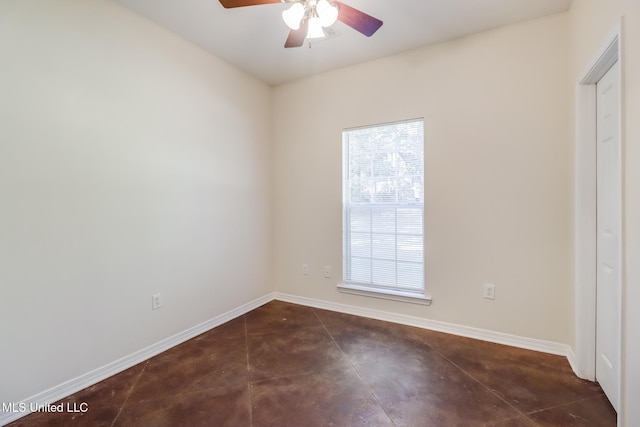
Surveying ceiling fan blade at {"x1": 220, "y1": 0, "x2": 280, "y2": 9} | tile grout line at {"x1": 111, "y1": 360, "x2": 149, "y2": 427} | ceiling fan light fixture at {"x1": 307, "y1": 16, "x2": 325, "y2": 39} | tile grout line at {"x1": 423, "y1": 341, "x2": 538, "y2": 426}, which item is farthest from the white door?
tile grout line at {"x1": 111, "y1": 360, "x2": 149, "y2": 427}

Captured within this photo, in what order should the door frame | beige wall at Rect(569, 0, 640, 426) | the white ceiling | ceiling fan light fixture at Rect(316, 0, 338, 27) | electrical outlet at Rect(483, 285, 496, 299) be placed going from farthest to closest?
electrical outlet at Rect(483, 285, 496, 299) < the white ceiling < the door frame < ceiling fan light fixture at Rect(316, 0, 338, 27) < beige wall at Rect(569, 0, 640, 426)

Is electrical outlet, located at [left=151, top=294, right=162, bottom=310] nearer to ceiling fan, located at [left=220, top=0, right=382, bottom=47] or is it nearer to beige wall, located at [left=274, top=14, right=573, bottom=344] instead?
beige wall, located at [left=274, top=14, right=573, bottom=344]

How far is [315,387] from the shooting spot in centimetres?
183

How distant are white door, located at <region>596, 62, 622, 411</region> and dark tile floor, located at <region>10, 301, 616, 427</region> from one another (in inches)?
7.9

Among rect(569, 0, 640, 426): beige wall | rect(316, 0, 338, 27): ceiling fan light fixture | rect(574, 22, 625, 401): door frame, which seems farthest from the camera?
rect(574, 22, 625, 401): door frame

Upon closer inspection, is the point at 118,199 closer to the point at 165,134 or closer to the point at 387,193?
the point at 165,134

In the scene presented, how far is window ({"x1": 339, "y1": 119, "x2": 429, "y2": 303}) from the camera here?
277 cm

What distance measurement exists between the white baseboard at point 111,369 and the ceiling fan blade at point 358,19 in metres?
2.73

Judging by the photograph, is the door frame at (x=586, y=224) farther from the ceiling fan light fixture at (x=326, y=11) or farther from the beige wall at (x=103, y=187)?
the beige wall at (x=103, y=187)

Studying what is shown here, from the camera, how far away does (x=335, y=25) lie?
7.65 ft

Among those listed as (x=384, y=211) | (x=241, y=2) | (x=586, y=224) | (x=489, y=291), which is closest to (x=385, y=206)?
(x=384, y=211)

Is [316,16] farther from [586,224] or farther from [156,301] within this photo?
[156,301]

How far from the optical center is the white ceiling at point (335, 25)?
2.08m

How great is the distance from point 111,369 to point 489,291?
2.98 meters
